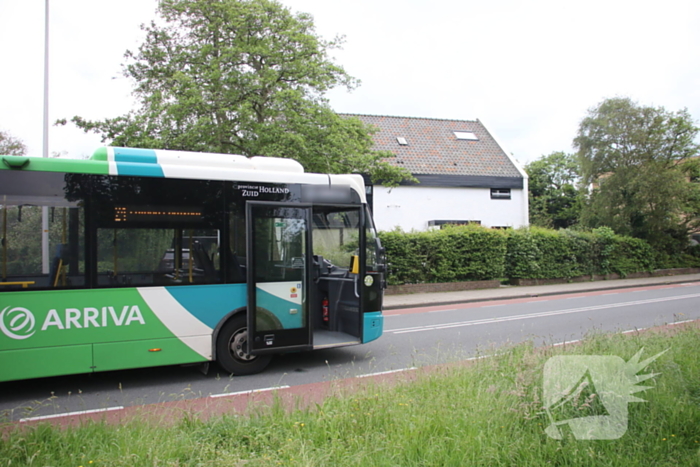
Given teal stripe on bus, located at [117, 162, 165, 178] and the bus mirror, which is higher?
teal stripe on bus, located at [117, 162, 165, 178]

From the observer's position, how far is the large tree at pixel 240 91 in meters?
16.1

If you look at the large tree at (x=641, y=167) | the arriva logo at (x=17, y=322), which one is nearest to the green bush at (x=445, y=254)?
the large tree at (x=641, y=167)

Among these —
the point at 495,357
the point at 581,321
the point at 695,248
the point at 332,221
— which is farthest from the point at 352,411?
the point at 695,248

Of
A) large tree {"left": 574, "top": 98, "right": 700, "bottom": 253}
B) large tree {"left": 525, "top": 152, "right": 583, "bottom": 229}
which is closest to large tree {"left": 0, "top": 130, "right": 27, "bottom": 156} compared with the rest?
large tree {"left": 574, "top": 98, "right": 700, "bottom": 253}

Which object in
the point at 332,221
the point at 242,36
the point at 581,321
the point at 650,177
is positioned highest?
the point at 242,36

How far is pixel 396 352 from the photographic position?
9.09 meters

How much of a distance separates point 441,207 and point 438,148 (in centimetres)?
427

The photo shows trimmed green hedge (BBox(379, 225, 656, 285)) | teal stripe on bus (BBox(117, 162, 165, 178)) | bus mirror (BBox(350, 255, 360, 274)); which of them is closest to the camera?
teal stripe on bus (BBox(117, 162, 165, 178))

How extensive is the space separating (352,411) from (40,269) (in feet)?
13.8

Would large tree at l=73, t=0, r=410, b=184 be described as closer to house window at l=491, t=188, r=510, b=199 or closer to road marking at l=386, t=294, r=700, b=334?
road marking at l=386, t=294, r=700, b=334

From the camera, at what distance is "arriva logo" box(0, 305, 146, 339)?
6.17 meters

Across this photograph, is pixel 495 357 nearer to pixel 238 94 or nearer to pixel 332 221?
pixel 332 221

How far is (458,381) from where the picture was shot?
5566 mm

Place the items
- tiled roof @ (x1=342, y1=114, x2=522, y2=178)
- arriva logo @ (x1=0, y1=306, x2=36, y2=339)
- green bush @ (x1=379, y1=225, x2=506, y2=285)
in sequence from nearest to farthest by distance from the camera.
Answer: arriva logo @ (x1=0, y1=306, x2=36, y2=339), green bush @ (x1=379, y1=225, x2=506, y2=285), tiled roof @ (x1=342, y1=114, x2=522, y2=178)
